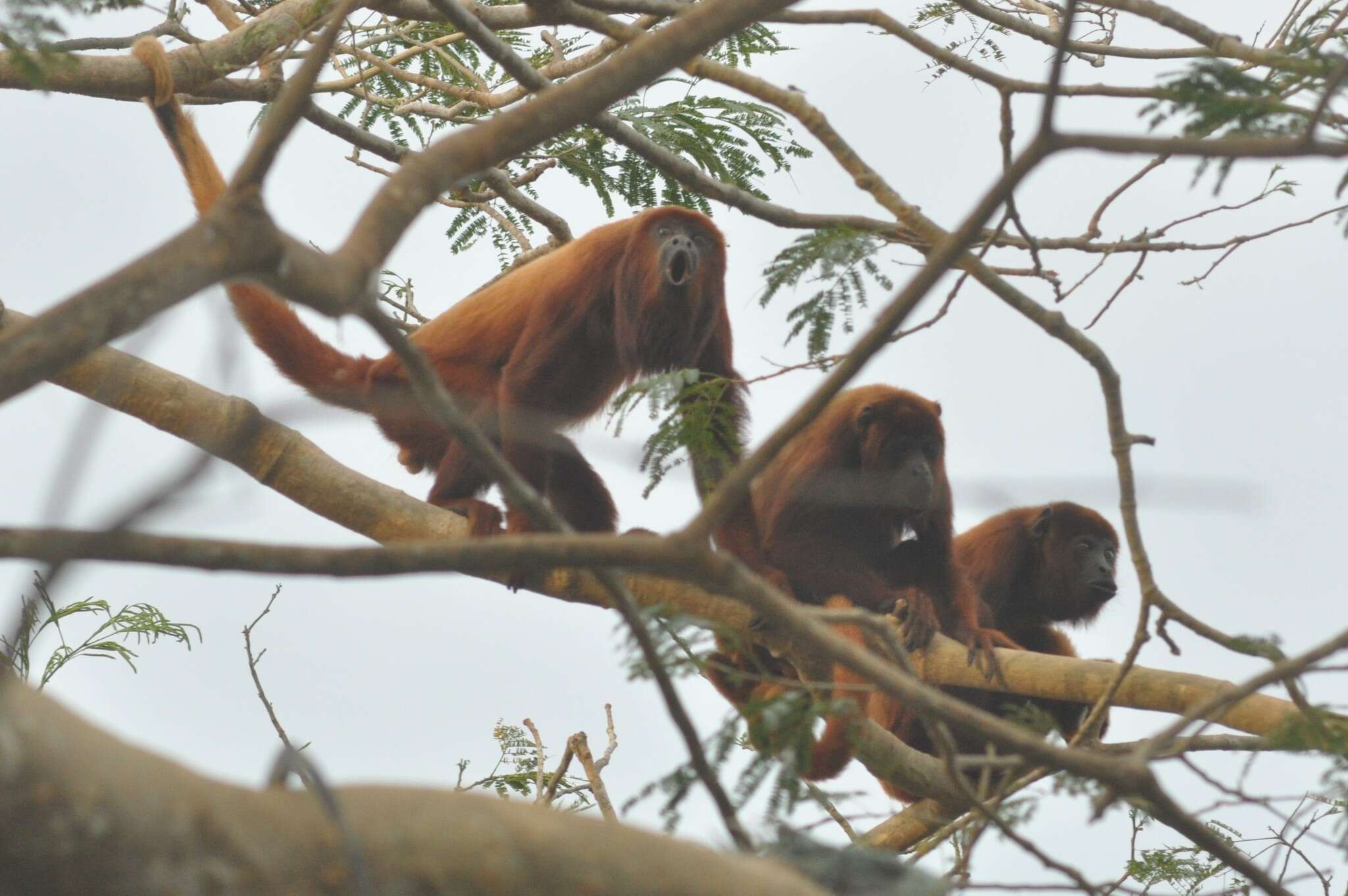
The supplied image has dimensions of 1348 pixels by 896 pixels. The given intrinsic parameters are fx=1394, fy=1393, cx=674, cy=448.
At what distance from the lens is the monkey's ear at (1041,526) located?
778 cm

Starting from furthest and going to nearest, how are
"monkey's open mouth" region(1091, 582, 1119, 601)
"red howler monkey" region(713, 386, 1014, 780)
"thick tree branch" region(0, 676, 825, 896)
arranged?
"monkey's open mouth" region(1091, 582, 1119, 601) < "red howler monkey" region(713, 386, 1014, 780) < "thick tree branch" region(0, 676, 825, 896)

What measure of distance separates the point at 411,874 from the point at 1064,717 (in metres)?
6.31

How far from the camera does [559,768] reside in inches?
214

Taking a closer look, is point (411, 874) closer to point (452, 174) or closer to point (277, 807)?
point (277, 807)

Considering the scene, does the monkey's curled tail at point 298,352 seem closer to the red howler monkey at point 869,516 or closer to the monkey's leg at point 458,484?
the monkey's leg at point 458,484

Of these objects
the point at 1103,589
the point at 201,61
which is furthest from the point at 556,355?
the point at 1103,589

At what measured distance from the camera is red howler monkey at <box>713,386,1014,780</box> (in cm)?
650

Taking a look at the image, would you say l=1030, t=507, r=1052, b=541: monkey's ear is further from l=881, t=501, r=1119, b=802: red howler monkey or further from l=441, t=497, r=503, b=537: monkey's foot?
l=441, t=497, r=503, b=537: monkey's foot

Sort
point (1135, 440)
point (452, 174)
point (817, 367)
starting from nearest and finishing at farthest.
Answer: point (452, 174) < point (1135, 440) < point (817, 367)

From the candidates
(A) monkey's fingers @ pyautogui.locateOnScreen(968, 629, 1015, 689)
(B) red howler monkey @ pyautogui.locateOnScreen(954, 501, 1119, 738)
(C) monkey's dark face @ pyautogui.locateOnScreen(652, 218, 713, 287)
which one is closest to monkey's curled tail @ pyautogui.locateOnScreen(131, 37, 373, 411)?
(C) monkey's dark face @ pyautogui.locateOnScreen(652, 218, 713, 287)

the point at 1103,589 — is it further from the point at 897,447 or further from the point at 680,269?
the point at 680,269

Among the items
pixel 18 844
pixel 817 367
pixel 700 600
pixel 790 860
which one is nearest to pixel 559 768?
pixel 700 600

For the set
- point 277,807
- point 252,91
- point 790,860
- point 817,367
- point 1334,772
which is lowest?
point 277,807

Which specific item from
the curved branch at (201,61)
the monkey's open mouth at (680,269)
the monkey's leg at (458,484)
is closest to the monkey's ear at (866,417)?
the monkey's open mouth at (680,269)
